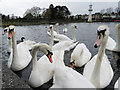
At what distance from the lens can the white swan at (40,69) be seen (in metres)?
3.20

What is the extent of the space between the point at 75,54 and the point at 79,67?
623mm

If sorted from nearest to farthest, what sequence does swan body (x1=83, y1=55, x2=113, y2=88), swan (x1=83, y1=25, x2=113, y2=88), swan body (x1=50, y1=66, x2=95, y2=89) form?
swan body (x1=50, y1=66, x2=95, y2=89) < swan (x1=83, y1=25, x2=113, y2=88) < swan body (x1=83, y1=55, x2=113, y2=88)

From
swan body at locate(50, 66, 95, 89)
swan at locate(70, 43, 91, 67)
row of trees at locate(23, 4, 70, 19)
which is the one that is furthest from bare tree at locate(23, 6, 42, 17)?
swan body at locate(50, 66, 95, 89)

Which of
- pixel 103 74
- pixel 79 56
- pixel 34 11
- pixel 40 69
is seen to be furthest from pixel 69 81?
pixel 34 11

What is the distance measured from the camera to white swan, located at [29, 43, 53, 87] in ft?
10.5

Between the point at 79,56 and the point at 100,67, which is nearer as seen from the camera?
the point at 100,67

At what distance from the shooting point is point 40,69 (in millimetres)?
3609

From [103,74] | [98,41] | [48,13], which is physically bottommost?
[103,74]

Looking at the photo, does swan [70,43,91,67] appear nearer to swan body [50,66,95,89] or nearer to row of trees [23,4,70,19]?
swan body [50,66,95,89]

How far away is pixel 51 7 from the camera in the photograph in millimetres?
58438

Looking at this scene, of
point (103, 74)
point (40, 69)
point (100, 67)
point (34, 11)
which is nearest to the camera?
point (100, 67)

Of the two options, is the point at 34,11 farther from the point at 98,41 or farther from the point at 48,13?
the point at 98,41

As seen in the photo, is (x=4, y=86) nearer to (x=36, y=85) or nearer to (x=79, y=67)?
(x=36, y=85)

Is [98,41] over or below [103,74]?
over
